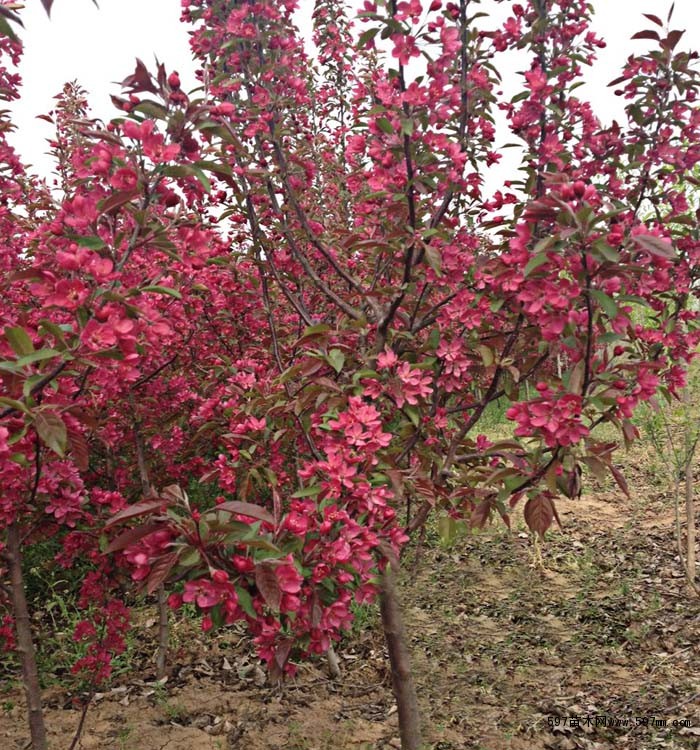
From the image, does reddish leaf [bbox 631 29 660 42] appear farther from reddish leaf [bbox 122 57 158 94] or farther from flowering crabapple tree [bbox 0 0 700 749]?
reddish leaf [bbox 122 57 158 94]

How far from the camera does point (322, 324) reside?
210 cm

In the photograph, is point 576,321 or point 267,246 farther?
point 267,246

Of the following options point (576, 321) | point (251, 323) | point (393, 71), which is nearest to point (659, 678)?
point (576, 321)

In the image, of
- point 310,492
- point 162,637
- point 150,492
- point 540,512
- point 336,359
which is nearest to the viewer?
point 310,492

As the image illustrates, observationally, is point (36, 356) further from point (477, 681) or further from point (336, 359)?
point (477, 681)

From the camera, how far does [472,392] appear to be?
301cm

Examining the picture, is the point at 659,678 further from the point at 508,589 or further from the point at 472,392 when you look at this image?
the point at 472,392

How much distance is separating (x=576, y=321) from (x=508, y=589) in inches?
112

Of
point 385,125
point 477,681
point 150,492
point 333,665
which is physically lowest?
point 477,681

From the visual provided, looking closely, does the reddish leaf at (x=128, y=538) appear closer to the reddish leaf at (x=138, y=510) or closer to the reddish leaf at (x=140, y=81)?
the reddish leaf at (x=138, y=510)

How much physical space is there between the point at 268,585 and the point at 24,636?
1233 millimetres

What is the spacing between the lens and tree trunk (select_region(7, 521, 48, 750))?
2029 millimetres

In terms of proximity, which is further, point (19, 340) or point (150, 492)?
point (150, 492)

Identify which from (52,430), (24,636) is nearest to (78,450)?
(52,430)
